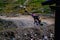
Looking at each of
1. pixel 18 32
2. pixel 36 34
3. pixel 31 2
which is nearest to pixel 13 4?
pixel 31 2

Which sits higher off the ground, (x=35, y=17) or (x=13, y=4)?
(x=13, y=4)

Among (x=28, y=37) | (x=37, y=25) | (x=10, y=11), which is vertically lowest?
(x=28, y=37)

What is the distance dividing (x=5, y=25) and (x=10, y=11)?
0.19m

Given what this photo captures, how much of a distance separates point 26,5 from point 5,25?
0.38m

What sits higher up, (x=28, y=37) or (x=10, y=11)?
(x=10, y=11)

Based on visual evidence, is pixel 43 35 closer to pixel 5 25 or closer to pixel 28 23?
pixel 28 23

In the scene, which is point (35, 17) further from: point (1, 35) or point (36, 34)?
point (1, 35)

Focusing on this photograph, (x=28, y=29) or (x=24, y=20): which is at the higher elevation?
(x=24, y=20)

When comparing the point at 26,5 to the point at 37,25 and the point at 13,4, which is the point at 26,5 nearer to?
the point at 13,4

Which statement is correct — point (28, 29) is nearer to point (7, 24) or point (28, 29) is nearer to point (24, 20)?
point (24, 20)

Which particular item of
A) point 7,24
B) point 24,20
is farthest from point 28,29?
point 7,24

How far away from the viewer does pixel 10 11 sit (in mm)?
1772

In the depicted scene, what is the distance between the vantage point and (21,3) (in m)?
1.79

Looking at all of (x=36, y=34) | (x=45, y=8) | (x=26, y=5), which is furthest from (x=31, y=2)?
(x=36, y=34)
